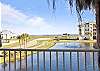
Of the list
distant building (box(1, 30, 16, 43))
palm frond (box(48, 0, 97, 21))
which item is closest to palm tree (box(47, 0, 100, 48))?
palm frond (box(48, 0, 97, 21))

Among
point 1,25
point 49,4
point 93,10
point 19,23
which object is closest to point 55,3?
point 49,4

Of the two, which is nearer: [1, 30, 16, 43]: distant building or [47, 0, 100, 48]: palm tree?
[47, 0, 100, 48]: palm tree

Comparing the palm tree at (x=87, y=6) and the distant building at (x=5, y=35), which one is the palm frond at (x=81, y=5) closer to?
the palm tree at (x=87, y=6)

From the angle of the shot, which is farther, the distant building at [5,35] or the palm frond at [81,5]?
the distant building at [5,35]

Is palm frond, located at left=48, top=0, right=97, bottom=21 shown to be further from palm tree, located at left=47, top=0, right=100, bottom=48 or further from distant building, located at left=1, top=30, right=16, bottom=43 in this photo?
distant building, located at left=1, top=30, right=16, bottom=43

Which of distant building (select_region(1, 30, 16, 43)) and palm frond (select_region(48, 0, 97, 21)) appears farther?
distant building (select_region(1, 30, 16, 43))

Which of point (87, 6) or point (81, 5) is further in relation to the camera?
point (87, 6)

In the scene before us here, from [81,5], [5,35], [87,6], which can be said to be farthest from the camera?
[5,35]

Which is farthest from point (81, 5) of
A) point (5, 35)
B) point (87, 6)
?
point (5, 35)

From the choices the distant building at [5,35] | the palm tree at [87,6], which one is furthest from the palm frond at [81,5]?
the distant building at [5,35]

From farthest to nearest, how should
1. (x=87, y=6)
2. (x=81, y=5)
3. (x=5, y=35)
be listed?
(x=5, y=35)
(x=87, y=6)
(x=81, y=5)

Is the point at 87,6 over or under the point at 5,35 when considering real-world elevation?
over

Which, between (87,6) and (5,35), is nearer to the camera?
(87,6)

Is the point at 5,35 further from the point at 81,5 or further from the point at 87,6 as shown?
the point at 81,5
